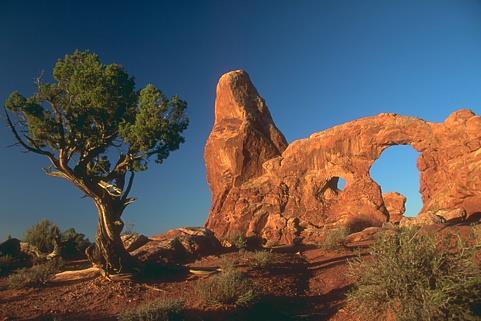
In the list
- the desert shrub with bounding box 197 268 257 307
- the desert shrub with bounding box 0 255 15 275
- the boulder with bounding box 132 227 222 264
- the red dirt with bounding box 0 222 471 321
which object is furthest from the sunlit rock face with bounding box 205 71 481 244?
the desert shrub with bounding box 197 268 257 307

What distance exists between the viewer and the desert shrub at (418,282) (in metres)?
7.81

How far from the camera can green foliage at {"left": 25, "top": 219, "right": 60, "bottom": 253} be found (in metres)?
23.3

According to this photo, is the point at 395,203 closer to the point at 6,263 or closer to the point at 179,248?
the point at 179,248

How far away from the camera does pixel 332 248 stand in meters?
21.2

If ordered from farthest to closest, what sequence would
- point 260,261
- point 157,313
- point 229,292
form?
point 260,261 → point 229,292 → point 157,313

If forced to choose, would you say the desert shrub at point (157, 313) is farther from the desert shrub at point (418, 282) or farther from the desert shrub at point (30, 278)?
the desert shrub at point (30, 278)

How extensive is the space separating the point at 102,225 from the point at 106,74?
5570 mm

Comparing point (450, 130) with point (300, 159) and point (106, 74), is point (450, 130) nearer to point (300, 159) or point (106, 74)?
point (300, 159)

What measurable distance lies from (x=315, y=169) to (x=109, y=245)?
33.7 m

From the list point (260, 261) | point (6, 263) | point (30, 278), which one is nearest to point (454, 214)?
point (260, 261)

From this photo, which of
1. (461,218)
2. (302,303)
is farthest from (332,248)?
(461,218)

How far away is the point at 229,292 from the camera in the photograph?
11211mm

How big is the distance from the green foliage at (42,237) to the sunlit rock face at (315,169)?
21.0 meters

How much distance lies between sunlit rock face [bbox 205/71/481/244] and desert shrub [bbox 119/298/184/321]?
30054 mm
